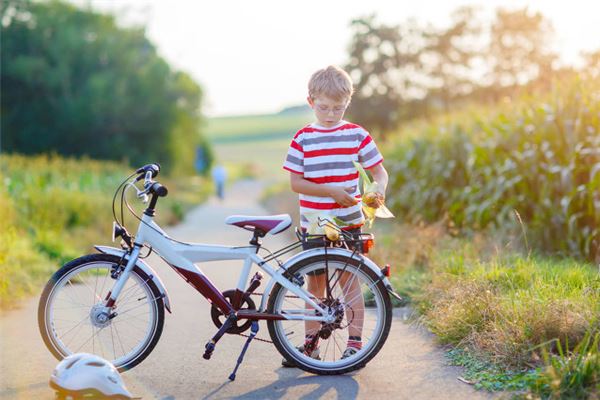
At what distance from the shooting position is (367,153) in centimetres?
478

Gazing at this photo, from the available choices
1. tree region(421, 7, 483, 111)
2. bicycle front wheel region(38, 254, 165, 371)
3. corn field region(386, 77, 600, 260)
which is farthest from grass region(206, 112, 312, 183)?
bicycle front wheel region(38, 254, 165, 371)

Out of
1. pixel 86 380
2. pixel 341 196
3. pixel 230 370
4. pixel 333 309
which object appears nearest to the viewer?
pixel 86 380

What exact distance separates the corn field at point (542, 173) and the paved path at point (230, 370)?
2.78 meters

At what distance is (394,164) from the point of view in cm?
1451

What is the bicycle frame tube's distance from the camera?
15.2 feet

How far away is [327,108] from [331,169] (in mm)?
373

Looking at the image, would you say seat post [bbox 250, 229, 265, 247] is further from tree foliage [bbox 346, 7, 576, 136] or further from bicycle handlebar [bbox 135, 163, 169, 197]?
tree foliage [bbox 346, 7, 576, 136]

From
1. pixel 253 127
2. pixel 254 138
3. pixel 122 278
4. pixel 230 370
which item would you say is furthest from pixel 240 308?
pixel 253 127

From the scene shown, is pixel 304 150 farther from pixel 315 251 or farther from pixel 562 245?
Answer: pixel 562 245

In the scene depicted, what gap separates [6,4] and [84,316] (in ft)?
130

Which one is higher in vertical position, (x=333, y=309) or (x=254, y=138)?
(x=333, y=309)

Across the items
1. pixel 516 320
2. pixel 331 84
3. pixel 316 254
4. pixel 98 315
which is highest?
pixel 331 84

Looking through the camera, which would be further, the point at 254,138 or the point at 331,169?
the point at 254,138

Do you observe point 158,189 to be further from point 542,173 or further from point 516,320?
point 542,173
